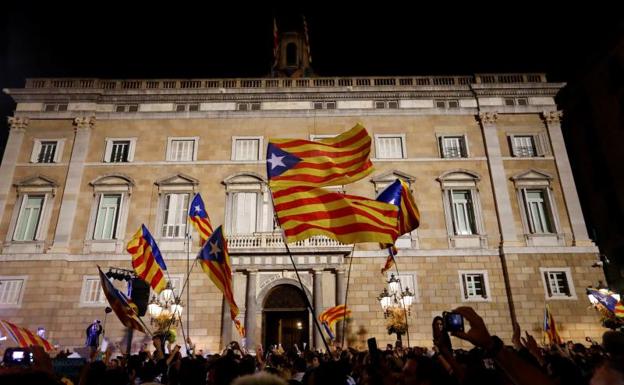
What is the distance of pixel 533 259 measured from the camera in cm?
2256

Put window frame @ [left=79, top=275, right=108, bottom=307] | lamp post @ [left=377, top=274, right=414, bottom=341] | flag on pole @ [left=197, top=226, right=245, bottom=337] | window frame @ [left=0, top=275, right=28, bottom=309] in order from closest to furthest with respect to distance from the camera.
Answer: flag on pole @ [left=197, top=226, right=245, bottom=337]
lamp post @ [left=377, top=274, right=414, bottom=341]
window frame @ [left=0, top=275, right=28, bottom=309]
window frame @ [left=79, top=275, right=108, bottom=307]

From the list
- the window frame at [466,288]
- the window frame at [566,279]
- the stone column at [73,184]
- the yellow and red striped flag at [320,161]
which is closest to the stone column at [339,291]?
the window frame at [466,288]

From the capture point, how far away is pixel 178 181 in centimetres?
2417

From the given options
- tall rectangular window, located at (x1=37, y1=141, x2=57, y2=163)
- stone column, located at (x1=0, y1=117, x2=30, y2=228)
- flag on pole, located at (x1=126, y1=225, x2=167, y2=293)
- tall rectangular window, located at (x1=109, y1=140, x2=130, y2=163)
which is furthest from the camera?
tall rectangular window, located at (x1=109, y1=140, x2=130, y2=163)

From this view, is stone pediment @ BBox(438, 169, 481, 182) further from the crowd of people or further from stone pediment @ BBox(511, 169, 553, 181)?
the crowd of people

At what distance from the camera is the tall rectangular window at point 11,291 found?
839 inches

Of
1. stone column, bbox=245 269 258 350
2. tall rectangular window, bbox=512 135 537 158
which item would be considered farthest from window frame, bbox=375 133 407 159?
stone column, bbox=245 269 258 350

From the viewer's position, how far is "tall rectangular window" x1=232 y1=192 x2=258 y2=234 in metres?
23.3

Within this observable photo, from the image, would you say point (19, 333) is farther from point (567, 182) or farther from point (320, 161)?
point (567, 182)

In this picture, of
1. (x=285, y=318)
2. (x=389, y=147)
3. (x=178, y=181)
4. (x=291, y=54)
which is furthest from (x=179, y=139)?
(x=389, y=147)

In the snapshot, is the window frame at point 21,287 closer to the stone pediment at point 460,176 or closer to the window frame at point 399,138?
the window frame at point 399,138

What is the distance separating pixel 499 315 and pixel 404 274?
212 inches

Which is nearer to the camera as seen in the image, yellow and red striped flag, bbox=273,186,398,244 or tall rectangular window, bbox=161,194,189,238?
yellow and red striped flag, bbox=273,186,398,244

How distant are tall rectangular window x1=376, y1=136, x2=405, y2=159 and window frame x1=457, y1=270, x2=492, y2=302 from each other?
7.87 m
